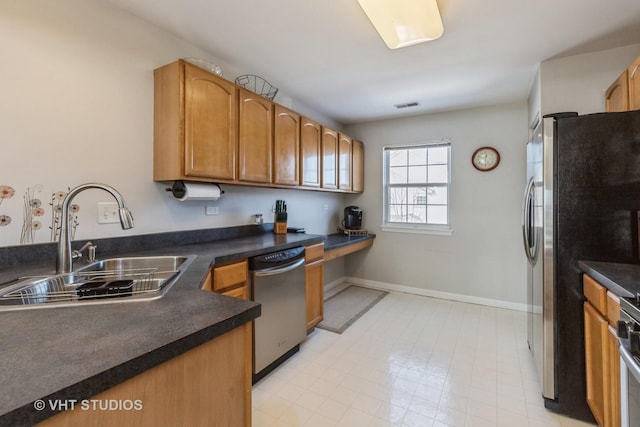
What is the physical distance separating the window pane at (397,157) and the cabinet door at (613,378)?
3.03 metres

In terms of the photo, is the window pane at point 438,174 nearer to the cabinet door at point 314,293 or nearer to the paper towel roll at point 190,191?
the cabinet door at point 314,293

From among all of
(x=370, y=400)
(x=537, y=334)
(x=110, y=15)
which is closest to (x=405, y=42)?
(x=110, y=15)

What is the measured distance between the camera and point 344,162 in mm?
3795

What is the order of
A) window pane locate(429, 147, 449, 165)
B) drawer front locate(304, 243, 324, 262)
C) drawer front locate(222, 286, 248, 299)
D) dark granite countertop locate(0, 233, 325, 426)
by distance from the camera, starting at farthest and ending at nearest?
window pane locate(429, 147, 449, 165) < drawer front locate(304, 243, 324, 262) < drawer front locate(222, 286, 248, 299) < dark granite countertop locate(0, 233, 325, 426)

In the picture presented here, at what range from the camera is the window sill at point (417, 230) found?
379 centimetres

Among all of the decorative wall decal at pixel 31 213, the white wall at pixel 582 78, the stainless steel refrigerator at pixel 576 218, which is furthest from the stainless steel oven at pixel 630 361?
the decorative wall decal at pixel 31 213

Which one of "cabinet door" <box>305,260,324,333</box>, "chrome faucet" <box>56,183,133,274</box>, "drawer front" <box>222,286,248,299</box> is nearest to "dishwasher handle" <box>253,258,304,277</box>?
"drawer front" <box>222,286,248,299</box>

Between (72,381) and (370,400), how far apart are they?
1.76 meters

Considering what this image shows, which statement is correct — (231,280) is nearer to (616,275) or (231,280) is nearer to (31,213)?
(31,213)

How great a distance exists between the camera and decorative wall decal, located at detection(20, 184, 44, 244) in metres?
1.50

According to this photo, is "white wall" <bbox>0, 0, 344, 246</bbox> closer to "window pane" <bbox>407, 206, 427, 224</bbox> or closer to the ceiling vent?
the ceiling vent

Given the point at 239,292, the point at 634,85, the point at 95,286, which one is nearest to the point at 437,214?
Result: the point at 634,85

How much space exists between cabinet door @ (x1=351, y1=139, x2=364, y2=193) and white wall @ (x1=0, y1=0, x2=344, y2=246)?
7.60 feet

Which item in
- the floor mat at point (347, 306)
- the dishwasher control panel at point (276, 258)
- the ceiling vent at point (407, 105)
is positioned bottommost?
the floor mat at point (347, 306)
